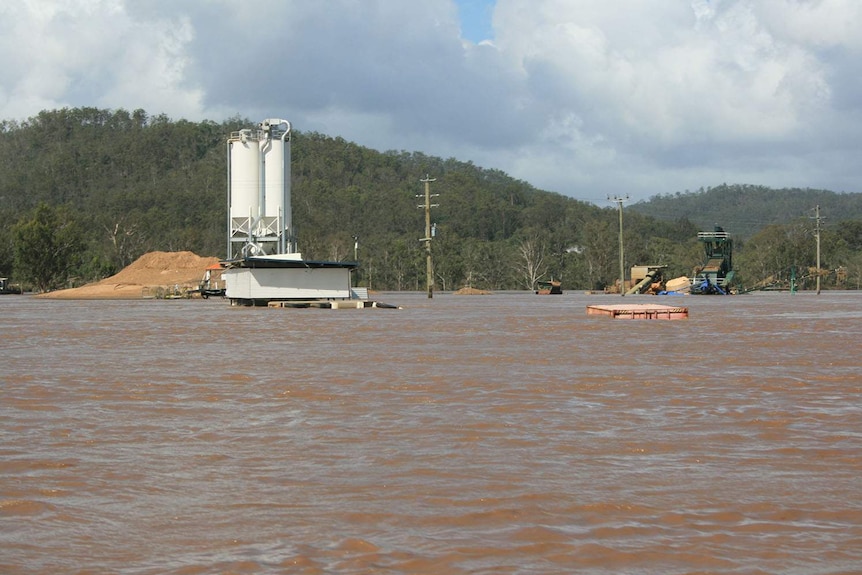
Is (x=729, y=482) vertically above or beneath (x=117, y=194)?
beneath

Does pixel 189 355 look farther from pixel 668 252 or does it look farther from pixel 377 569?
pixel 668 252

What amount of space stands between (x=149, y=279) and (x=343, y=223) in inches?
2508

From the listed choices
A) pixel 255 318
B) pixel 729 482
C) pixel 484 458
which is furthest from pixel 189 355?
pixel 255 318

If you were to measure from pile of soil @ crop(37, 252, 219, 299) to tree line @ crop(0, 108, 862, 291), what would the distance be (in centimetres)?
1457

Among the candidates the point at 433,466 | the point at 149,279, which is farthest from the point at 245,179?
the point at 433,466

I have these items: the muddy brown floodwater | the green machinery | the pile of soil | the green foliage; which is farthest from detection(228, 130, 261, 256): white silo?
the green foliage

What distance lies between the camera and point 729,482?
8.03 m

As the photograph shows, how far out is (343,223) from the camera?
509ft

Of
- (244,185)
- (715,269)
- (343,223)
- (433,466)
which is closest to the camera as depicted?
(433,466)

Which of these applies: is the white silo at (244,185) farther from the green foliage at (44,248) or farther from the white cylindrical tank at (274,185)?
the green foliage at (44,248)

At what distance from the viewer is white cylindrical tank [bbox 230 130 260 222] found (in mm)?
61781

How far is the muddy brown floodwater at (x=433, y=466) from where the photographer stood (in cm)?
620

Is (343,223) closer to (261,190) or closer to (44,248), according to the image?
(44,248)

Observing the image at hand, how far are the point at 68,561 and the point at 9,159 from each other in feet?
686
